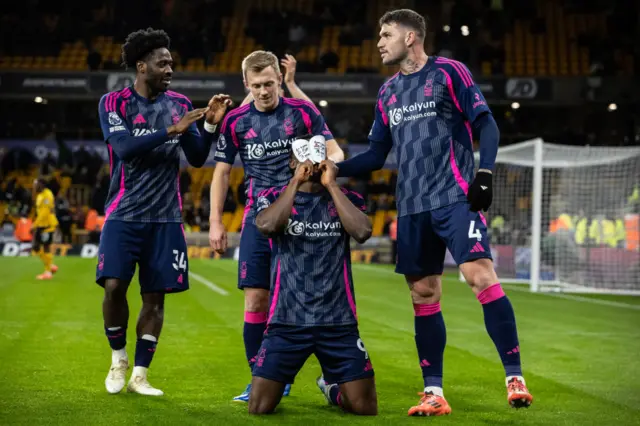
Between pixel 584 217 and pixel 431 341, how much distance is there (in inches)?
506

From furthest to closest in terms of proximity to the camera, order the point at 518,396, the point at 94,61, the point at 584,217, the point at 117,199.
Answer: the point at 94,61 → the point at 584,217 → the point at 117,199 → the point at 518,396

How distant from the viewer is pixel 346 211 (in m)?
5.21

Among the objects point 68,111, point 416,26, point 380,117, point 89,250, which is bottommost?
point 89,250

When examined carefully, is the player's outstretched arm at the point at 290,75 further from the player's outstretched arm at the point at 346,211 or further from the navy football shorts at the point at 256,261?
the player's outstretched arm at the point at 346,211

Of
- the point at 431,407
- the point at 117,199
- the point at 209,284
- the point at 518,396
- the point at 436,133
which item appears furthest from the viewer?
the point at 209,284

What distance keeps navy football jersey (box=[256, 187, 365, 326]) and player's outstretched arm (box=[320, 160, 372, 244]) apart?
110 millimetres

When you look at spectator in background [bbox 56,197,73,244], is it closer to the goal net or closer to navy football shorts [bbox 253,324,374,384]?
the goal net

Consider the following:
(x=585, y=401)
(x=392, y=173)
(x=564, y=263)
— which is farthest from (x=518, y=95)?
(x=585, y=401)

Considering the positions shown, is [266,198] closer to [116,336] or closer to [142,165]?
[142,165]

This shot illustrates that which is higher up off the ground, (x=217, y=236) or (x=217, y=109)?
(x=217, y=109)

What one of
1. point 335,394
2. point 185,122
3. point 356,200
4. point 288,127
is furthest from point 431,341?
point 185,122

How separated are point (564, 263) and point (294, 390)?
12.7 meters

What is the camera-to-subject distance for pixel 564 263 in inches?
707

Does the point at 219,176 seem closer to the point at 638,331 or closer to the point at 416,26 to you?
the point at 416,26
